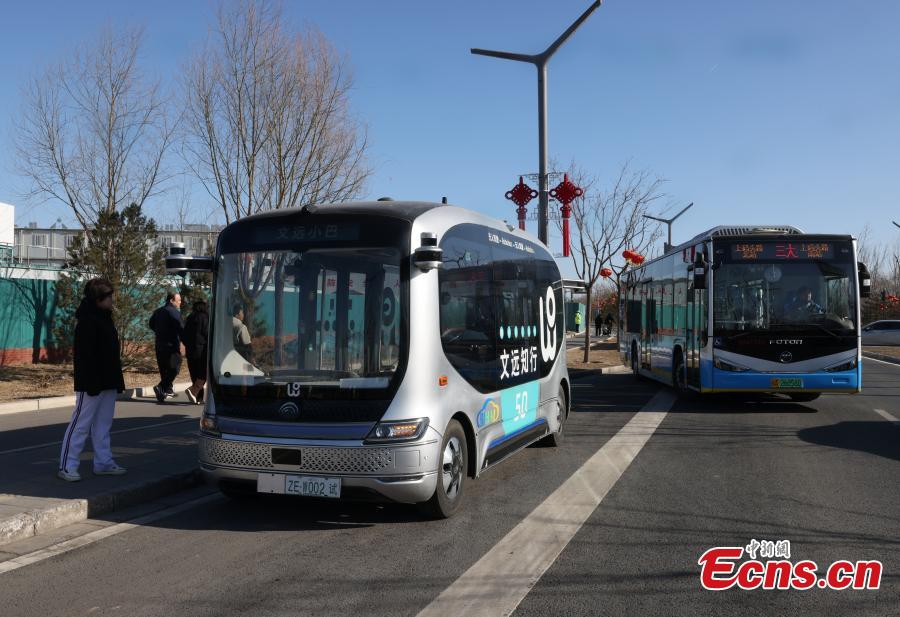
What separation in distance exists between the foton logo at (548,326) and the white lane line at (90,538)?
13.0ft

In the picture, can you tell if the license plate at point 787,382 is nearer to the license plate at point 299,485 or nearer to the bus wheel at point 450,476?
the bus wheel at point 450,476

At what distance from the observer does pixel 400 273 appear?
243 inches

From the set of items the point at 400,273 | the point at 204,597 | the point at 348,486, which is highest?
the point at 400,273

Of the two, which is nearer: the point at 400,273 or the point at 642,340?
the point at 400,273

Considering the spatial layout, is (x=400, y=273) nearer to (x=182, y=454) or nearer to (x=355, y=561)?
(x=355, y=561)

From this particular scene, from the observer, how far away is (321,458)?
6.02m

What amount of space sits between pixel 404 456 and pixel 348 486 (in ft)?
1.56

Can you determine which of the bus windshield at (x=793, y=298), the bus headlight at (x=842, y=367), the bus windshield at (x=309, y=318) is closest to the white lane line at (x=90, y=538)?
the bus windshield at (x=309, y=318)

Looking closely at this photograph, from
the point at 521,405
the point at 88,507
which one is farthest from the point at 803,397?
the point at 88,507

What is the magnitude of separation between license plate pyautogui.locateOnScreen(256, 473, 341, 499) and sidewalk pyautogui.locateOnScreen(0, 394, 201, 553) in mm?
1495

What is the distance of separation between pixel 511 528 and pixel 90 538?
3092 millimetres

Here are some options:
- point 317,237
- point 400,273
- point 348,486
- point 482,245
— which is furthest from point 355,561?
point 482,245

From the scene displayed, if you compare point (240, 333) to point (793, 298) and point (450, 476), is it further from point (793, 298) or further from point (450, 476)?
point (793, 298)

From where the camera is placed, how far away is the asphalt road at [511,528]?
4.51 meters
